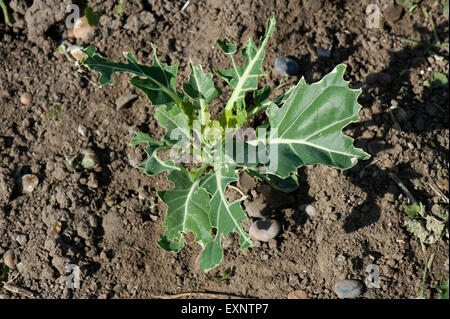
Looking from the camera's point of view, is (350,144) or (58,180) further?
(58,180)

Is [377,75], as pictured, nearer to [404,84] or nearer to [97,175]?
[404,84]

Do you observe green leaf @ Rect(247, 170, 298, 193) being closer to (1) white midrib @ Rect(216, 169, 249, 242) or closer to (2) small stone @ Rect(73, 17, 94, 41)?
(1) white midrib @ Rect(216, 169, 249, 242)

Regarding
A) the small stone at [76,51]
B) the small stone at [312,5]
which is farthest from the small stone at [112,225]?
the small stone at [312,5]

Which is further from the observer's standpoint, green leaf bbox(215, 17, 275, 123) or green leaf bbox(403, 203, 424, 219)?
green leaf bbox(403, 203, 424, 219)

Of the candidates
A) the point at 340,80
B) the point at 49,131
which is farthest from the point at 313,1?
the point at 49,131

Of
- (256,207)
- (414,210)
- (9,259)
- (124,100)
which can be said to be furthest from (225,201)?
(9,259)

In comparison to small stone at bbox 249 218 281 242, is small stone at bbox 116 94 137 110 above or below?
above

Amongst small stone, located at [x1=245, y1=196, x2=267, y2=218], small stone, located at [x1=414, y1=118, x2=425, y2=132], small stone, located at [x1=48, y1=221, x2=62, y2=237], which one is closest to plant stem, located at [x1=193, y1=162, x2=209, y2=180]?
small stone, located at [x1=245, y1=196, x2=267, y2=218]
